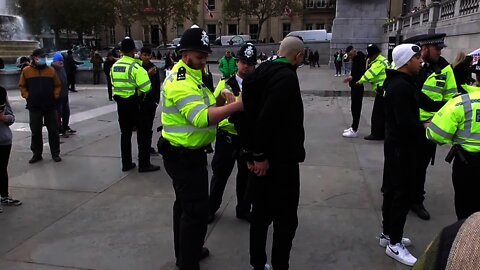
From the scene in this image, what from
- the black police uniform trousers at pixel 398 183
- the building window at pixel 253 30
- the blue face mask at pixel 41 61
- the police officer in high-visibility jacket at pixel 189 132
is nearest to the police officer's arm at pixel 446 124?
the black police uniform trousers at pixel 398 183

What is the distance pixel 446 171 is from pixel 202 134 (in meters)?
4.72

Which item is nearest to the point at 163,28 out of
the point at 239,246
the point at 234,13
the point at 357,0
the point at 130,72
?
the point at 234,13

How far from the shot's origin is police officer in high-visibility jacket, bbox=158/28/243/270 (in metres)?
3.04

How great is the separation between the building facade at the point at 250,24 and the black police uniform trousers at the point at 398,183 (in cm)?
5919

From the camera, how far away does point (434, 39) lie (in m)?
5.20

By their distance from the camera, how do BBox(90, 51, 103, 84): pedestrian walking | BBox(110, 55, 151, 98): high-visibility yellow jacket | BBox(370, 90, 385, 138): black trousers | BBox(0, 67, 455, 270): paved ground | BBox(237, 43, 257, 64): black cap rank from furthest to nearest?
1. BBox(90, 51, 103, 84): pedestrian walking
2. BBox(370, 90, 385, 138): black trousers
3. BBox(110, 55, 151, 98): high-visibility yellow jacket
4. BBox(237, 43, 257, 64): black cap
5. BBox(0, 67, 455, 270): paved ground

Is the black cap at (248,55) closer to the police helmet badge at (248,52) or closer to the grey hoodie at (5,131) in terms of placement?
the police helmet badge at (248,52)

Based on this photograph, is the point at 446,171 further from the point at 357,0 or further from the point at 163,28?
the point at 163,28

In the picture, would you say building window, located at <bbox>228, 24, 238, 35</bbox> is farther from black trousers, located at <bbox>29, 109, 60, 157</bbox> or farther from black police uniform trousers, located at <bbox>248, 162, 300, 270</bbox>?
black police uniform trousers, located at <bbox>248, 162, 300, 270</bbox>

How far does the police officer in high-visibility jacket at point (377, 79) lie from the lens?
7879mm

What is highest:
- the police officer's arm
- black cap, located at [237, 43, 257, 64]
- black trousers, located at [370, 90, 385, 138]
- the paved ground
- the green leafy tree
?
the green leafy tree

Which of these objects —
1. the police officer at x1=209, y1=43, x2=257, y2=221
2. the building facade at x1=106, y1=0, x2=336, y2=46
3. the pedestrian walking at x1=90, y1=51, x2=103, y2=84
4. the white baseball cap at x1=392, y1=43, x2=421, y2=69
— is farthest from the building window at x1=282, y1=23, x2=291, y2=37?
the white baseball cap at x1=392, y1=43, x2=421, y2=69

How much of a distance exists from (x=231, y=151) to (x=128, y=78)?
100.0 inches

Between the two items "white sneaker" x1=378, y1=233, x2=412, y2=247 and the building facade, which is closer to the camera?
"white sneaker" x1=378, y1=233, x2=412, y2=247
